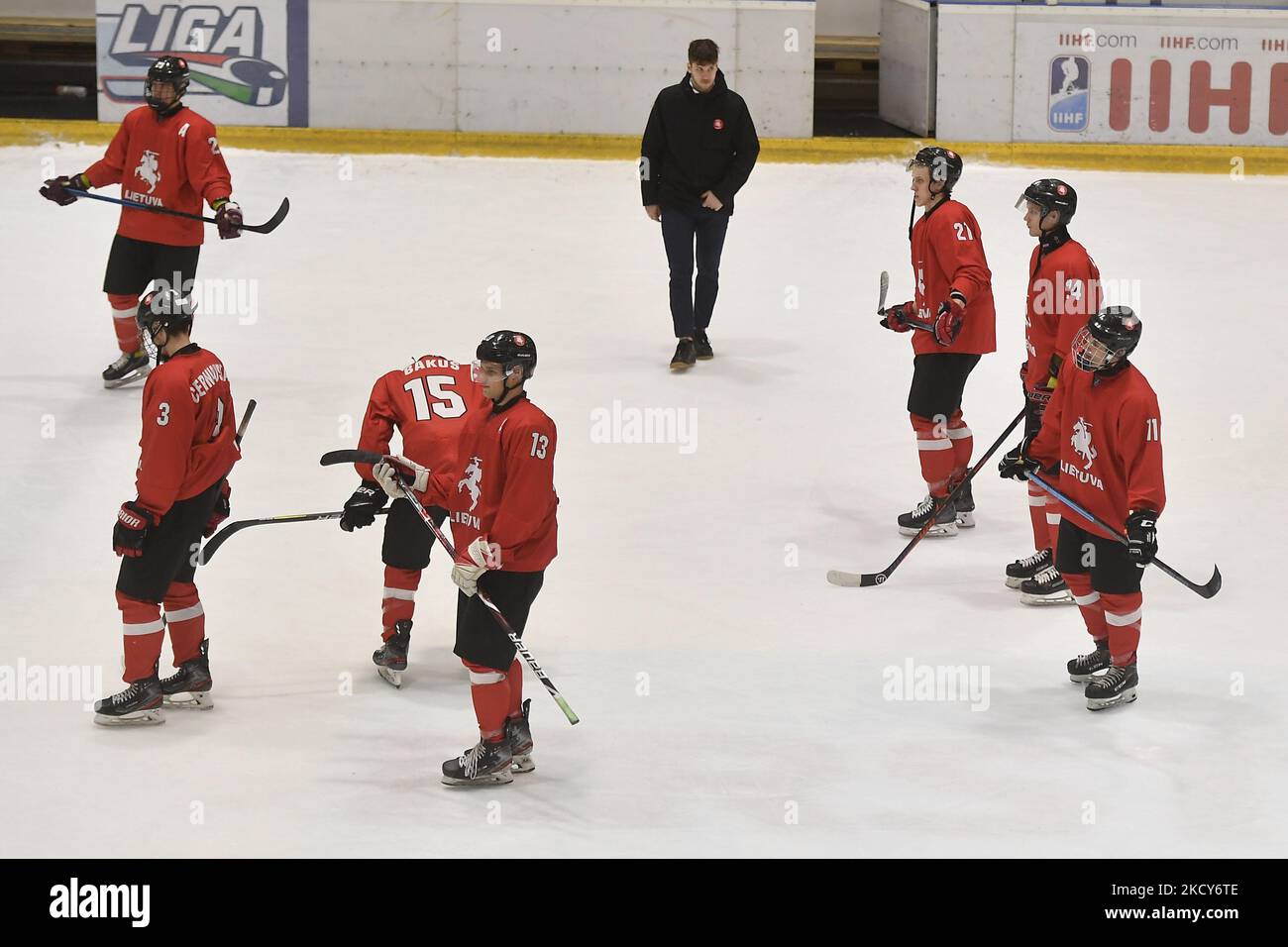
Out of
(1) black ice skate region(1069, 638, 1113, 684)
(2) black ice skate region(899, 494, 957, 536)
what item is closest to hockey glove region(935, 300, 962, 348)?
(2) black ice skate region(899, 494, 957, 536)

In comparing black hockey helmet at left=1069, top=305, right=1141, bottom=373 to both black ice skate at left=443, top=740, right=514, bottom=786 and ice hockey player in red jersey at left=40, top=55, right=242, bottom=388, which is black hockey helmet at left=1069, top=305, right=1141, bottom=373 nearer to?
black ice skate at left=443, top=740, right=514, bottom=786

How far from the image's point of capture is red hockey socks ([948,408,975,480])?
6.69 meters

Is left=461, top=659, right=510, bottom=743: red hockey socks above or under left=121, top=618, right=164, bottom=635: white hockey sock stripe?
under

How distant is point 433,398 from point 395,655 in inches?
29.7

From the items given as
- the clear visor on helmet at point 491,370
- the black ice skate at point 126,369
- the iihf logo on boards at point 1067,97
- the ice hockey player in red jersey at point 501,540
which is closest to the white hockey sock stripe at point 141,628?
the ice hockey player in red jersey at point 501,540

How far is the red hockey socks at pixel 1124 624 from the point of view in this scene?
205 inches

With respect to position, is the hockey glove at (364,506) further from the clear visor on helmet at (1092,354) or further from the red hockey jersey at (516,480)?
the clear visor on helmet at (1092,354)

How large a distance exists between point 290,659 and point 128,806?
1.05 meters

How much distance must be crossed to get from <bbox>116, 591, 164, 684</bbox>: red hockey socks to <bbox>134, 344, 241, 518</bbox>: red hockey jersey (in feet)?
0.87

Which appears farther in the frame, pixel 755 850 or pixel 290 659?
pixel 290 659

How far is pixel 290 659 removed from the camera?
560cm
